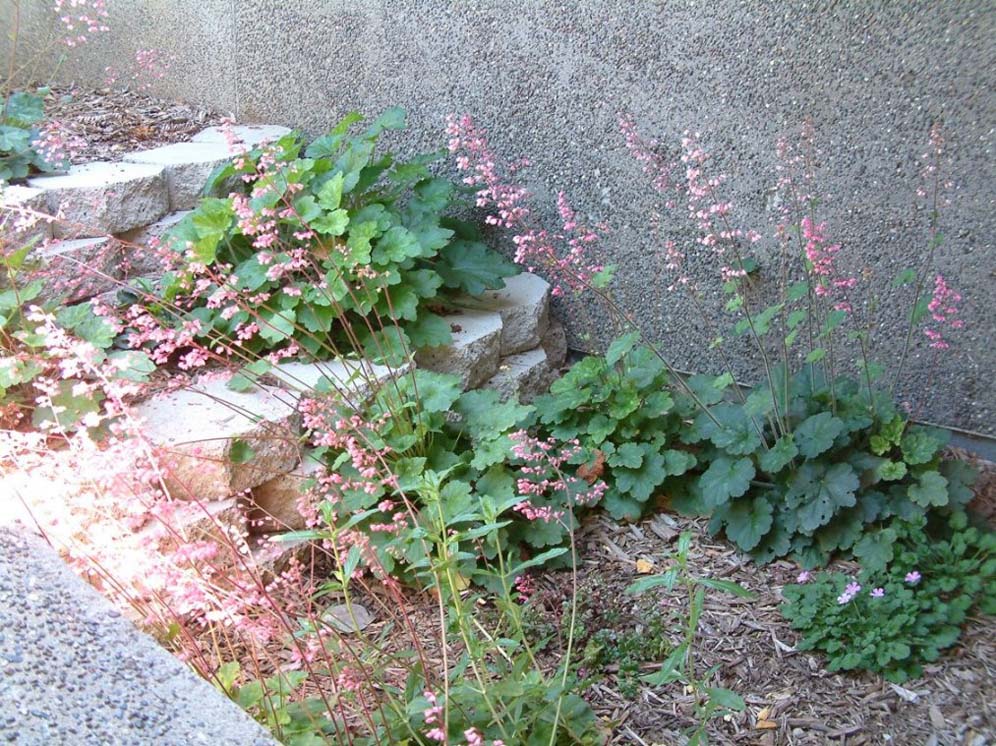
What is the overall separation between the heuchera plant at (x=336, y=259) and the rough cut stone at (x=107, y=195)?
0.31m

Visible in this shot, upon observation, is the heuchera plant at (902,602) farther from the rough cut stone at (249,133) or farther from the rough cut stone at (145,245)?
the rough cut stone at (249,133)

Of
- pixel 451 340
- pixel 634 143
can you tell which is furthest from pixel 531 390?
pixel 634 143

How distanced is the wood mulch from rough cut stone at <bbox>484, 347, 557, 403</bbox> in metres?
1.90

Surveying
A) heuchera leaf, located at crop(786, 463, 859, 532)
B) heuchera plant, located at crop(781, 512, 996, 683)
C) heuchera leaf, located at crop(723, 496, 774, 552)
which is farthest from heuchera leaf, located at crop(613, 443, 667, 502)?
heuchera plant, located at crop(781, 512, 996, 683)

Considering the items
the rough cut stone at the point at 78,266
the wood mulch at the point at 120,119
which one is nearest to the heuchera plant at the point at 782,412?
the rough cut stone at the point at 78,266

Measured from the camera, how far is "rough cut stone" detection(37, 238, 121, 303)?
314 cm

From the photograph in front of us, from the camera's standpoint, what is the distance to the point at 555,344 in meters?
3.95

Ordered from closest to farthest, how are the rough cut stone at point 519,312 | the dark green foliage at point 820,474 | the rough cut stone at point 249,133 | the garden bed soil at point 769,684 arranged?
the garden bed soil at point 769,684 → the dark green foliage at point 820,474 → the rough cut stone at point 519,312 → the rough cut stone at point 249,133

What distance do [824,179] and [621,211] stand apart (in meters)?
0.76

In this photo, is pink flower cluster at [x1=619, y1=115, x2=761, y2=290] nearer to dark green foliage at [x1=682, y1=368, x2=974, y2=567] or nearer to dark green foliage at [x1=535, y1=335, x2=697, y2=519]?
dark green foliage at [x1=535, y1=335, x2=697, y2=519]

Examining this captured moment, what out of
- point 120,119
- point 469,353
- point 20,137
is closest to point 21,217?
point 20,137

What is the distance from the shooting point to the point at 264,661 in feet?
8.94

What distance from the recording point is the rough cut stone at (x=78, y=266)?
10.3ft

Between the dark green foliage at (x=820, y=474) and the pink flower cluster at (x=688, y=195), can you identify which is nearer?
the dark green foliage at (x=820, y=474)
